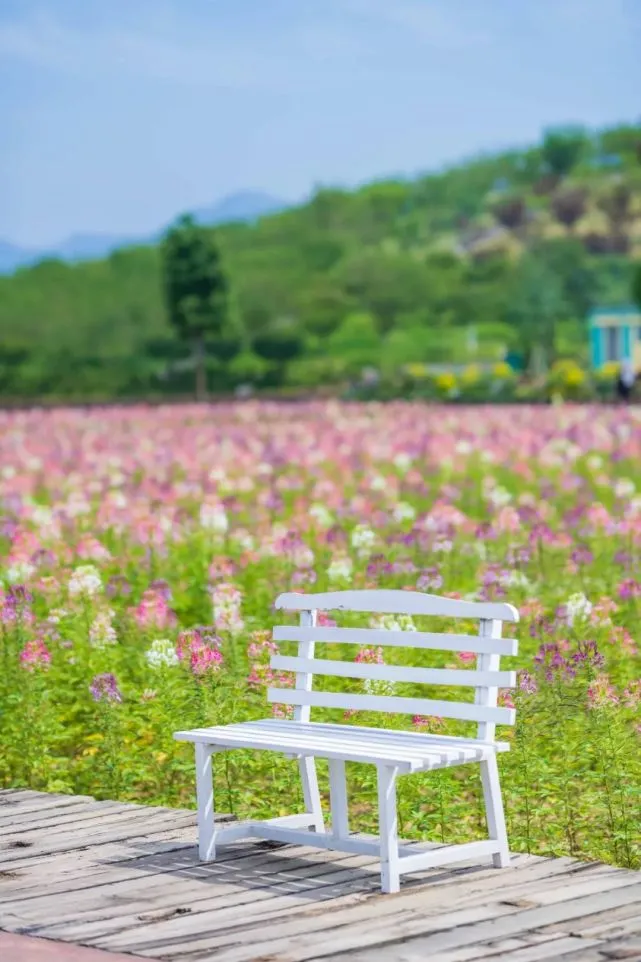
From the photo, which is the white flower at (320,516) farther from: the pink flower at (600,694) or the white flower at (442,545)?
the pink flower at (600,694)

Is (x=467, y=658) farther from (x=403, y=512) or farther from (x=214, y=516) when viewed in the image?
(x=403, y=512)

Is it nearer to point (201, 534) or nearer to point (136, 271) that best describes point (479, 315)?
point (136, 271)

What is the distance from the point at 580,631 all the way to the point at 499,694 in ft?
5.99

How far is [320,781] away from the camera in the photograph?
769 cm

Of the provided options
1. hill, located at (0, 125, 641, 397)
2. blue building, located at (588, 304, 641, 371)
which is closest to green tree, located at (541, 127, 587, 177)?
hill, located at (0, 125, 641, 397)

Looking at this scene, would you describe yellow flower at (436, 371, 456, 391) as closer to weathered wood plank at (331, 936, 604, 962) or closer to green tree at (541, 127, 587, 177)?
weathered wood plank at (331, 936, 604, 962)

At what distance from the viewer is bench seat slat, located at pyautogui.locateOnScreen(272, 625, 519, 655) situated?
5684 mm

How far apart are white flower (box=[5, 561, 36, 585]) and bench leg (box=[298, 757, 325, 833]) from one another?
312 cm

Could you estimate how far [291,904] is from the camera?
5430 millimetres

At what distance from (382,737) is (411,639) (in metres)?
0.31

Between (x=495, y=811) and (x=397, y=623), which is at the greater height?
(x=397, y=623)

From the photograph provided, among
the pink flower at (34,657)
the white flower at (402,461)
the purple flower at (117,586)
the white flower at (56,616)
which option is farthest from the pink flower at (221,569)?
the white flower at (402,461)

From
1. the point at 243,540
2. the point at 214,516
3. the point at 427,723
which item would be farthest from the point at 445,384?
the point at 427,723

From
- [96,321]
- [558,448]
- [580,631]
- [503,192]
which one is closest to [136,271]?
[96,321]
